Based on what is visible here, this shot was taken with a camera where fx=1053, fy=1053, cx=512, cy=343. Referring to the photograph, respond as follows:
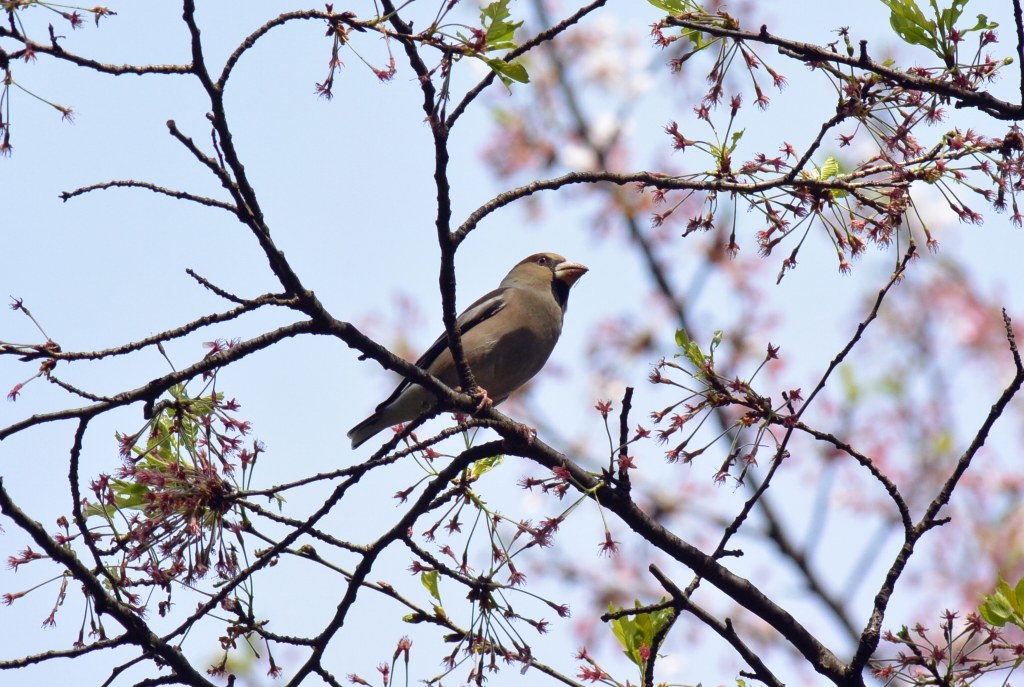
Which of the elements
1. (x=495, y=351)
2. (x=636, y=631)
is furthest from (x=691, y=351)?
(x=495, y=351)

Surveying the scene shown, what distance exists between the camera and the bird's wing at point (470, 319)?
269 inches

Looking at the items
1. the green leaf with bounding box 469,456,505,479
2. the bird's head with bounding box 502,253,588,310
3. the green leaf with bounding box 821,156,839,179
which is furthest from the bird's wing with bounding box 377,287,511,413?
the green leaf with bounding box 821,156,839,179

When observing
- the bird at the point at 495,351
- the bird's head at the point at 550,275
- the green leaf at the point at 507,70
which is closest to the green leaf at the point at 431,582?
the green leaf at the point at 507,70

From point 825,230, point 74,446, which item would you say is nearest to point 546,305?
point 825,230

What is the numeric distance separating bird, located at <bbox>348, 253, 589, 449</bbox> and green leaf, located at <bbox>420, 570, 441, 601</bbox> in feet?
8.08

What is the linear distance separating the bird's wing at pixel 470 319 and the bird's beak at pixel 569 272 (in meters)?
0.53

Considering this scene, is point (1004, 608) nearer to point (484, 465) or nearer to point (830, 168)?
point (830, 168)

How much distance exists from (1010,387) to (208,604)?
8.64ft

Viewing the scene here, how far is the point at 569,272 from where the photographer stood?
26.3ft

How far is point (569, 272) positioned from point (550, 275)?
Result: 147 millimetres

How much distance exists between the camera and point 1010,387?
340cm

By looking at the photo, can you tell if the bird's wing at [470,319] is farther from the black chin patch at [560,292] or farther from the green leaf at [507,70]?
the green leaf at [507,70]

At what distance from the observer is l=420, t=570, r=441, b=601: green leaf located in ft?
13.1

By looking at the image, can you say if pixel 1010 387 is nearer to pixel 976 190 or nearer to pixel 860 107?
pixel 976 190
